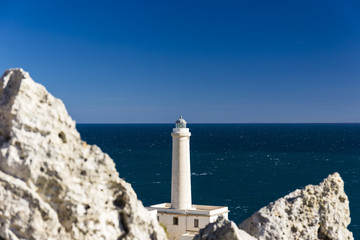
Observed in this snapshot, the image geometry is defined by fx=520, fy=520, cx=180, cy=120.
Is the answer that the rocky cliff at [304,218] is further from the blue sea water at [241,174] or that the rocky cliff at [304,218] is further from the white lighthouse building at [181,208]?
the blue sea water at [241,174]

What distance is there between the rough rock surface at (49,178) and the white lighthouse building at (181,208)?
2360 centimetres

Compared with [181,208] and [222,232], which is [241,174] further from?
[222,232]

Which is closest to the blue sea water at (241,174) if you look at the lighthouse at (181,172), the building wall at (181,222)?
the lighthouse at (181,172)

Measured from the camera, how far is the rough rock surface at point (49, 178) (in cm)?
612

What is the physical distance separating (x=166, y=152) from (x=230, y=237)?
11702 centimetres

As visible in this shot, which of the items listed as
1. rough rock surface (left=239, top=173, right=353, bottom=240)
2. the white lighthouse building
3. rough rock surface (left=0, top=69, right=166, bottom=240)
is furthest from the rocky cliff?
the white lighthouse building

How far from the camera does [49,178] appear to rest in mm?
6195

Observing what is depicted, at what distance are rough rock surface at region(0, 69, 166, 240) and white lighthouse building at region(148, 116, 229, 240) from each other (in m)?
23.6

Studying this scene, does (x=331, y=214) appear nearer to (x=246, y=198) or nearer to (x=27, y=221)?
(x=27, y=221)

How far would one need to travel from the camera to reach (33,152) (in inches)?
242

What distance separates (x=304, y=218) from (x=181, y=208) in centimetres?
2306

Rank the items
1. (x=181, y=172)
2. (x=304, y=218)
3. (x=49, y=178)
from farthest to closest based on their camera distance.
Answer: (x=181, y=172)
(x=304, y=218)
(x=49, y=178)

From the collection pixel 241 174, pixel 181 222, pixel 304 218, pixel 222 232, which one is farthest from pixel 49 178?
pixel 241 174

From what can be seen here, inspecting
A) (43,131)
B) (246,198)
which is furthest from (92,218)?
(246,198)
